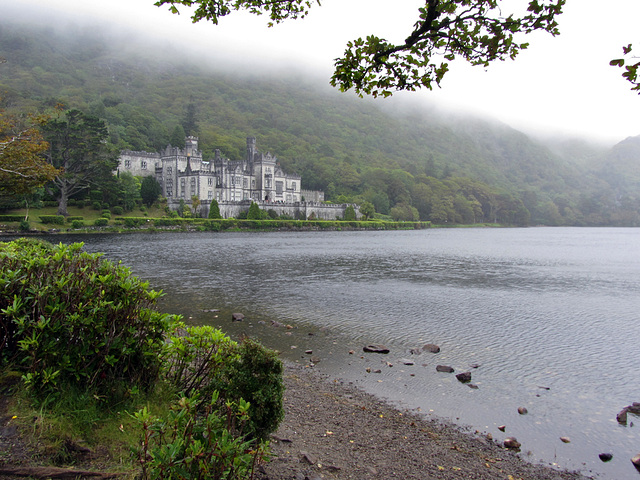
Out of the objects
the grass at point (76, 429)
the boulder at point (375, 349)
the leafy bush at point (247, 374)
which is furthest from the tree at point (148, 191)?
the leafy bush at point (247, 374)

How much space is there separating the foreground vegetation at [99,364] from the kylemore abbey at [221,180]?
83.8 metres

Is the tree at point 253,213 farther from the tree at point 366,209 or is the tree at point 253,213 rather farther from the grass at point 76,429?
the grass at point 76,429

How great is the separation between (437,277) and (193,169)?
256 ft

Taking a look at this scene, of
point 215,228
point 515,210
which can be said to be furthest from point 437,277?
point 515,210

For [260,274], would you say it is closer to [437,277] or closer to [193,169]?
[437,277]

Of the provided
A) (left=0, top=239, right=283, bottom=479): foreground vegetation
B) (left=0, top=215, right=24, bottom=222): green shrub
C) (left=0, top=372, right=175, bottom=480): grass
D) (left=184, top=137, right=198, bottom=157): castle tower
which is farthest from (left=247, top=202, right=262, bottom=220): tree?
(left=0, top=372, right=175, bottom=480): grass

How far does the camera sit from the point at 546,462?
697 centimetres

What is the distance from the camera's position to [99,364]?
5.65m

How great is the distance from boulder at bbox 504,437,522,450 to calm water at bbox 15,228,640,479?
0.15 meters

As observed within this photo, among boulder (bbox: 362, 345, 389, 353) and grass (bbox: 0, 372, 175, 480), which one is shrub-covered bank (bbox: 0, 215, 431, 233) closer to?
boulder (bbox: 362, 345, 389, 353)

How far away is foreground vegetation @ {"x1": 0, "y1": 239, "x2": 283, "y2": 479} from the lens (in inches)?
198

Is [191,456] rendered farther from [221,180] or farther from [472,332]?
→ [221,180]

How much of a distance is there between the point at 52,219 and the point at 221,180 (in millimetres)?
41144

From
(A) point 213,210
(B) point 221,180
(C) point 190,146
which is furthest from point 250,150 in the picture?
(A) point 213,210
